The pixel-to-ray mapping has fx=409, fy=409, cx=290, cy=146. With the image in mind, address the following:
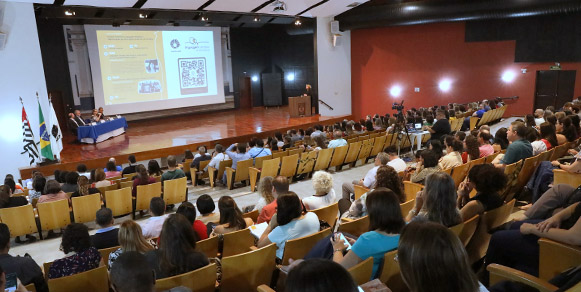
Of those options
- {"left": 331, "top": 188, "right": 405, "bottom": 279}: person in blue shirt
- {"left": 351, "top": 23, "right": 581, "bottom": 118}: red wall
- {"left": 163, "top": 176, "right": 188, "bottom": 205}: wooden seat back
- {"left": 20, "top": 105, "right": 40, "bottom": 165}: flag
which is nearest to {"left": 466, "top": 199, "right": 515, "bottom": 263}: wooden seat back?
{"left": 331, "top": 188, "right": 405, "bottom": 279}: person in blue shirt

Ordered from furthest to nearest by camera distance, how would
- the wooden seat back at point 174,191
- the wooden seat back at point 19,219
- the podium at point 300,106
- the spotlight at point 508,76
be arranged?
1. the podium at point 300,106
2. the spotlight at point 508,76
3. the wooden seat back at point 174,191
4. the wooden seat back at point 19,219

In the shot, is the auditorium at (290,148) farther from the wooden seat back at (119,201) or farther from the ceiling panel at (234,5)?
the ceiling panel at (234,5)

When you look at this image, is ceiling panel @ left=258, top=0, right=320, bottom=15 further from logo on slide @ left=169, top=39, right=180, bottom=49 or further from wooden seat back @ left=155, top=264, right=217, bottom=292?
wooden seat back @ left=155, top=264, right=217, bottom=292

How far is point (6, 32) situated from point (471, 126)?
11425 millimetres

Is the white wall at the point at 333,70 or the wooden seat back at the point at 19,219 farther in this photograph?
the white wall at the point at 333,70

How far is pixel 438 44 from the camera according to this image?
14680 mm

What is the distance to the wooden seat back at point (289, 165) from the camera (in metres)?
7.13

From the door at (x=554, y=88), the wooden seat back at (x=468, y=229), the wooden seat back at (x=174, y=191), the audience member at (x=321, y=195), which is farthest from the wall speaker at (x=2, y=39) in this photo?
the door at (x=554, y=88)

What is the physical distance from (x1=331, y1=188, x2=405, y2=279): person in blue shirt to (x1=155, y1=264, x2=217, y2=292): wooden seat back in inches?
33.1

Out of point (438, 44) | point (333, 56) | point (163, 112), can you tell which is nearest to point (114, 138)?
point (163, 112)

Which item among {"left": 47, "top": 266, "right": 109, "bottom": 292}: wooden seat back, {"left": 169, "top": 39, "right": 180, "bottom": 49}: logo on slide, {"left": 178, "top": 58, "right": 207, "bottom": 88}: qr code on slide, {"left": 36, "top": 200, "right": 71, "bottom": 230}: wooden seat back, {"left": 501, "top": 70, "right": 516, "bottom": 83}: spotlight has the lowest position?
{"left": 36, "top": 200, "right": 71, "bottom": 230}: wooden seat back

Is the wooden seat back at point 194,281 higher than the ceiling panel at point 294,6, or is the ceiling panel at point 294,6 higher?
the ceiling panel at point 294,6

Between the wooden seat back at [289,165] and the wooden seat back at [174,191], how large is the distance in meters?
1.70

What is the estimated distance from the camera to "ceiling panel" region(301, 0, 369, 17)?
556 inches
